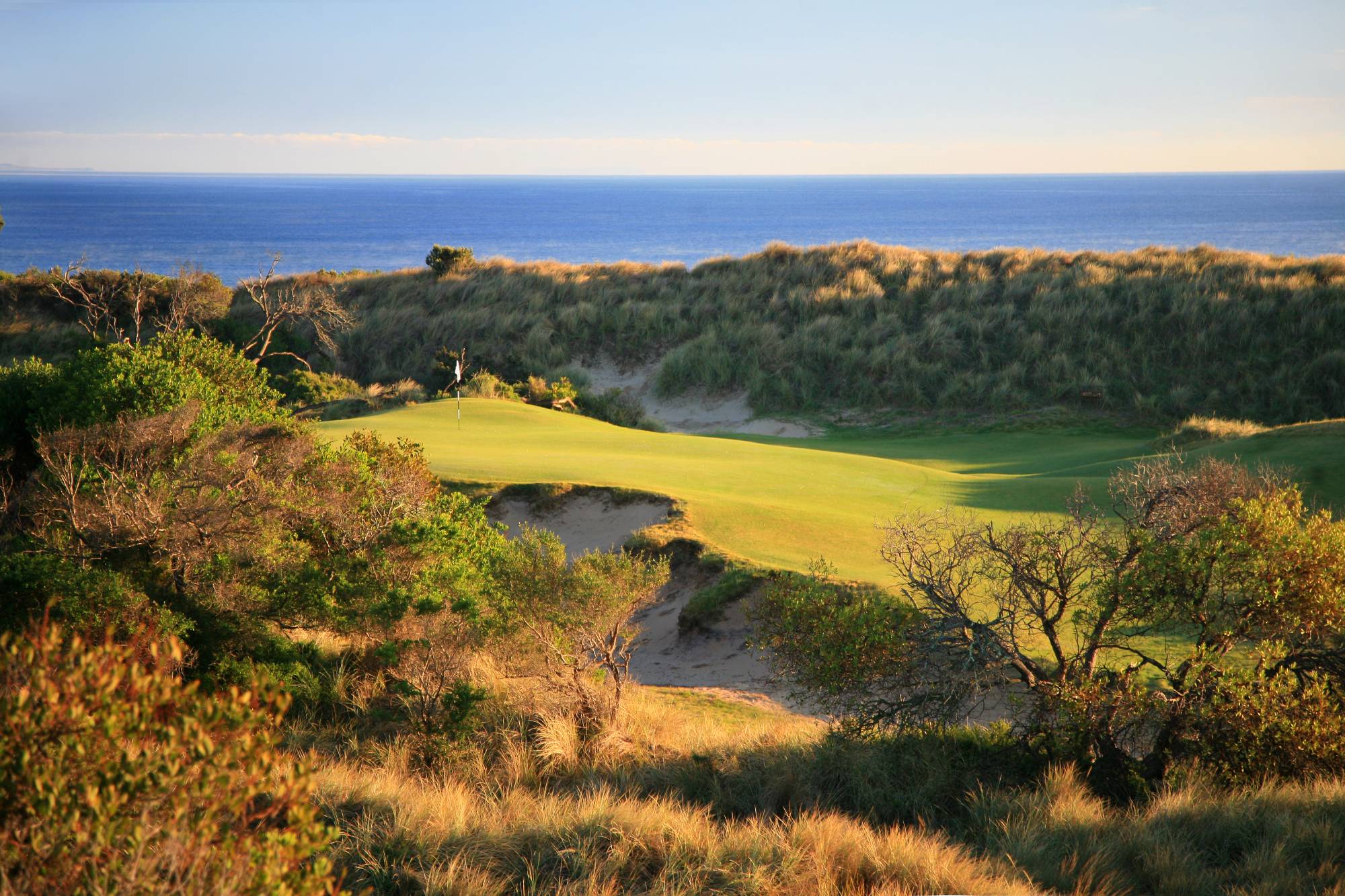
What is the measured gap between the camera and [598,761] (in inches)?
296

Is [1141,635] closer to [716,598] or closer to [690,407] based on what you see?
[716,598]

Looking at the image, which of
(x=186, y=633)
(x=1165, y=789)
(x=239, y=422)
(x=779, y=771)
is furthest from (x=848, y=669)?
(x=239, y=422)

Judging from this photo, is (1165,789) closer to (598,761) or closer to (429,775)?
(598,761)

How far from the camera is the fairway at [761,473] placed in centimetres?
1252

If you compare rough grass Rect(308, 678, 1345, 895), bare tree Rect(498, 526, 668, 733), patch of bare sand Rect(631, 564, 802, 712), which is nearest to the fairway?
patch of bare sand Rect(631, 564, 802, 712)

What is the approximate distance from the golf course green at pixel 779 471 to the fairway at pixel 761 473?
0.03 meters

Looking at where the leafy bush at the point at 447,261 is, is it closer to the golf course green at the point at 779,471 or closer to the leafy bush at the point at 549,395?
the leafy bush at the point at 549,395

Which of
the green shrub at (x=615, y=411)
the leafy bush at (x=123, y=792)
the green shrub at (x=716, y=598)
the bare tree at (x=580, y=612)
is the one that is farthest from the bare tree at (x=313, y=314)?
the leafy bush at (x=123, y=792)

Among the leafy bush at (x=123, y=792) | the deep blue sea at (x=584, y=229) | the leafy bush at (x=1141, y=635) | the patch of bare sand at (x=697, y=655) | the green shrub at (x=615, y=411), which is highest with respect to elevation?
the deep blue sea at (x=584, y=229)

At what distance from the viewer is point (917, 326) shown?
31422 millimetres

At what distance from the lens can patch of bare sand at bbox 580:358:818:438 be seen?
2811 centimetres

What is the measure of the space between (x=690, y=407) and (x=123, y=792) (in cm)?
2725

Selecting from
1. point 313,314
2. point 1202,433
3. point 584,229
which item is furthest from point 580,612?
point 584,229

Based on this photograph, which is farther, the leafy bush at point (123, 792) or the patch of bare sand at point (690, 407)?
the patch of bare sand at point (690, 407)
